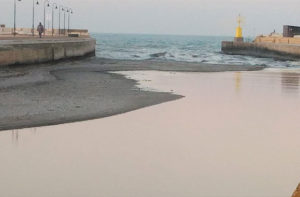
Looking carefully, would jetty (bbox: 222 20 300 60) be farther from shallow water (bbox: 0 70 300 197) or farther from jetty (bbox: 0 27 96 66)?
shallow water (bbox: 0 70 300 197)

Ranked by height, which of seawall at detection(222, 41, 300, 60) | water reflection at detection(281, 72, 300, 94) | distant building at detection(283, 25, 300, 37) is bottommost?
water reflection at detection(281, 72, 300, 94)

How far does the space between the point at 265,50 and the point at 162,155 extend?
64745 millimetres

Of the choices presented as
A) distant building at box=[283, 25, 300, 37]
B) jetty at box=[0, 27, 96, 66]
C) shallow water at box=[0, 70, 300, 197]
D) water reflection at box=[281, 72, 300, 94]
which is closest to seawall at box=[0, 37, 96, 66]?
jetty at box=[0, 27, 96, 66]

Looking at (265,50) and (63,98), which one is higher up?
(265,50)

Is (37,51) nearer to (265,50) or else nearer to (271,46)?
(271,46)

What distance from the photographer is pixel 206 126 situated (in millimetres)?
16797

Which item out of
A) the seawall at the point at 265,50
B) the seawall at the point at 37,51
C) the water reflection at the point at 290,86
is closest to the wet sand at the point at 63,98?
the seawall at the point at 37,51

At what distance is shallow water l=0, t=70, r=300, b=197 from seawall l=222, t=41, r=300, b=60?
1863 inches

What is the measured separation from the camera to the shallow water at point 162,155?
10750mm

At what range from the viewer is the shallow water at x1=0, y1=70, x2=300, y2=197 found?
10.8m

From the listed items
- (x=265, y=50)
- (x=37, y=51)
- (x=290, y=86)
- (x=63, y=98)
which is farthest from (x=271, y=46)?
(x=63, y=98)

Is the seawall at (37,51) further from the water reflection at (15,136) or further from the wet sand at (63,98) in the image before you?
the water reflection at (15,136)

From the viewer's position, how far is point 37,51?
41.4 m

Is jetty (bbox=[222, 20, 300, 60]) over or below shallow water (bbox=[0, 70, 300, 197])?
over
